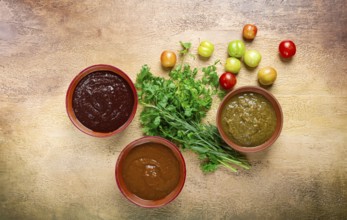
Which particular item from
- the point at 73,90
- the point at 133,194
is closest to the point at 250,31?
the point at 73,90

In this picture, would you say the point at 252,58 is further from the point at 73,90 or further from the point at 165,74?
the point at 73,90

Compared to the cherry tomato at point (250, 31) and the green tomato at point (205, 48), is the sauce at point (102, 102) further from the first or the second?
the cherry tomato at point (250, 31)

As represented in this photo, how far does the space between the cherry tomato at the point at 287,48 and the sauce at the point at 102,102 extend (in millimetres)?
1159

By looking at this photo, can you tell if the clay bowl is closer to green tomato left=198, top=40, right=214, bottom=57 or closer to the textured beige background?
the textured beige background

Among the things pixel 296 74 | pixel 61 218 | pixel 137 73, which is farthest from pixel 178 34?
pixel 61 218

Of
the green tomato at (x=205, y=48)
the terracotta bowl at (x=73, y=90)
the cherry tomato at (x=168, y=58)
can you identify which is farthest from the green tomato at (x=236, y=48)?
the terracotta bowl at (x=73, y=90)

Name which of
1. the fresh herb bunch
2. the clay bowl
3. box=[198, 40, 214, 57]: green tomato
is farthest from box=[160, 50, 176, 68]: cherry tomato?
the clay bowl

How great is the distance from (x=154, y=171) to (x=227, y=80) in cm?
84

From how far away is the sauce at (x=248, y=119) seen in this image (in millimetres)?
2852

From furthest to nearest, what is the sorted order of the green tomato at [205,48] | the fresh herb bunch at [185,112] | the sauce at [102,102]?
the green tomato at [205,48] < the fresh herb bunch at [185,112] < the sauce at [102,102]

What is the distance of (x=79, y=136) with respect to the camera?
10.3ft

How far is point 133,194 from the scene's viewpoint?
2.90 m

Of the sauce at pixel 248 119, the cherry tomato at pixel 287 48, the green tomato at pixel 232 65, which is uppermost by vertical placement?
the cherry tomato at pixel 287 48

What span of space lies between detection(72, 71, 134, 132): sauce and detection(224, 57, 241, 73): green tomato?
75cm
